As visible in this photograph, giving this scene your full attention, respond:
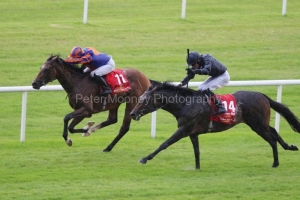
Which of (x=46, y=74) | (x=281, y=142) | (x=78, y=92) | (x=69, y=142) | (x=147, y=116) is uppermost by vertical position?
(x=46, y=74)

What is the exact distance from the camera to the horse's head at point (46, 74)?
10750 millimetres

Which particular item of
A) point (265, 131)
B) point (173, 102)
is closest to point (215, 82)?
point (173, 102)

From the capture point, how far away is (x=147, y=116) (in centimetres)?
1395

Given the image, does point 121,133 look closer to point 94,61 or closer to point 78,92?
point 78,92

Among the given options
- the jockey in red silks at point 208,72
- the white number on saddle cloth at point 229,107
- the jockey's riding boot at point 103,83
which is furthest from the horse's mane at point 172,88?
the jockey's riding boot at point 103,83

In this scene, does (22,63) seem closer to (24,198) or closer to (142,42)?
(142,42)

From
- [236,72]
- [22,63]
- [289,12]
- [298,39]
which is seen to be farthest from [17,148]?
[289,12]

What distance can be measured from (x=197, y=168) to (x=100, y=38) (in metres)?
7.77

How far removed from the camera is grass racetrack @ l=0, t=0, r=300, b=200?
9141 mm

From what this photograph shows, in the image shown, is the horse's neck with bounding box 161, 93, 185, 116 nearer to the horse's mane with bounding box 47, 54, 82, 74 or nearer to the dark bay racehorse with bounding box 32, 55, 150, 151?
the dark bay racehorse with bounding box 32, 55, 150, 151

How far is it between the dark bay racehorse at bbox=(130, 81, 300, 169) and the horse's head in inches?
65.2

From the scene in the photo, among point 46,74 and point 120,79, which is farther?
point 120,79

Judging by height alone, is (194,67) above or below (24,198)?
above

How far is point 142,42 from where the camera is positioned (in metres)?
17.4
